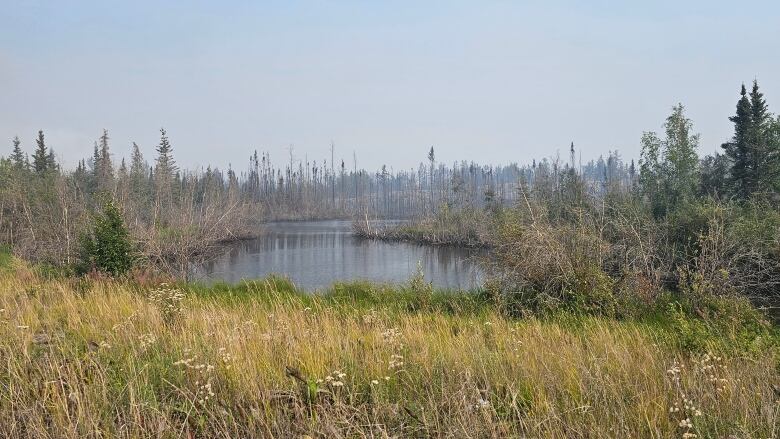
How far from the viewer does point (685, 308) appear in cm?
1039

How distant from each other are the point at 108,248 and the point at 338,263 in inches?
673

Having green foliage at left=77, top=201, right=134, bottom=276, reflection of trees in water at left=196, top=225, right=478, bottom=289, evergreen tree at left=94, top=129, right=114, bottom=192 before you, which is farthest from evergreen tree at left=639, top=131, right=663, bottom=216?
evergreen tree at left=94, top=129, right=114, bottom=192

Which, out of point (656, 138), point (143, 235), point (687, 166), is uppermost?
point (656, 138)

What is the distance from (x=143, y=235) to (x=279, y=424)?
26.9 metres

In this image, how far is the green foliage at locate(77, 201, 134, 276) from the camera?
14.4 m

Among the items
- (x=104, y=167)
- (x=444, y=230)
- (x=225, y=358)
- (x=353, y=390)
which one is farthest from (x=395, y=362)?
(x=104, y=167)

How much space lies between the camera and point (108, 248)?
47.4 feet

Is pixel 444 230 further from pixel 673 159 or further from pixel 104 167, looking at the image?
pixel 104 167

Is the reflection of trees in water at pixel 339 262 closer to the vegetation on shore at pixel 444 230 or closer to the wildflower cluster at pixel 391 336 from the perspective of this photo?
the vegetation on shore at pixel 444 230

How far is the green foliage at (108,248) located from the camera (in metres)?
14.4

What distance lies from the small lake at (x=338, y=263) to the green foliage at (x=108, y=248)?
719 cm

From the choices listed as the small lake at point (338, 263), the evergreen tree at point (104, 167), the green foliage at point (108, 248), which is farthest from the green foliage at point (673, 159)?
Result: the evergreen tree at point (104, 167)

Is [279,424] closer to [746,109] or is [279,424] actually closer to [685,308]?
[685,308]

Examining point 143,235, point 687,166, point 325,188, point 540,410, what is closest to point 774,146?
point 687,166
